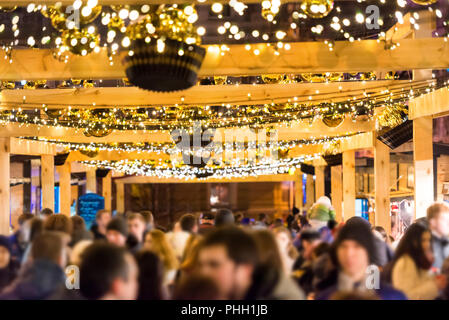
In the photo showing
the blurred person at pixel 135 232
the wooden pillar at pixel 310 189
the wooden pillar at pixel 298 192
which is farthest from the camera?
the wooden pillar at pixel 298 192

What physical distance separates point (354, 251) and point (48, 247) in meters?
1.17

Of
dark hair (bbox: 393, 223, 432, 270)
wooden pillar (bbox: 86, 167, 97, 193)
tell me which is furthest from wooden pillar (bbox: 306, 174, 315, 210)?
dark hair (bbox: 393, 223, 432, 270)

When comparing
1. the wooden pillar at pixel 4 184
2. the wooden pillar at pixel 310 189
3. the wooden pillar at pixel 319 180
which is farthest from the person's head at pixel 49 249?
the wooden pillar at pixel 310 189

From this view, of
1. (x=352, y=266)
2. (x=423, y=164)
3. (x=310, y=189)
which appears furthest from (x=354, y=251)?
(x=310, y=189)

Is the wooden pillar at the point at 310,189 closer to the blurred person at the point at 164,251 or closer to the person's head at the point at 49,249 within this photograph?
the blurred person at the point at 164,251

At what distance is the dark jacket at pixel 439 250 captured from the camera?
80.8 inches

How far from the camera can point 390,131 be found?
7941mm

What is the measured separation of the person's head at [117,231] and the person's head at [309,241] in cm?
77

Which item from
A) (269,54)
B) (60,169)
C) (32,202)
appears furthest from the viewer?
(32,202)

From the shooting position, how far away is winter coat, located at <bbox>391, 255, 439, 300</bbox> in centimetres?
195
